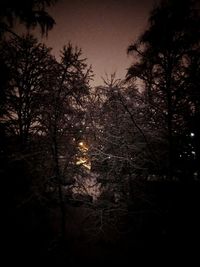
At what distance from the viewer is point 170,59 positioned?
8469 mm

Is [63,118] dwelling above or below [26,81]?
below

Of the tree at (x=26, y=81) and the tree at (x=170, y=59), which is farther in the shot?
the tree at (x=26, y=81)

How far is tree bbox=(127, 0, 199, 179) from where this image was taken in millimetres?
8109

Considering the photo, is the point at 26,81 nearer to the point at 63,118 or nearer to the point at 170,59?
the point at 63,118

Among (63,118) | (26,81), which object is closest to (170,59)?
(63,118)

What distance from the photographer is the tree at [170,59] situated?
811 cm

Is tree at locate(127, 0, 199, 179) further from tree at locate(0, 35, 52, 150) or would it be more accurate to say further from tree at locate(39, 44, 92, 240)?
tree at locate(0, 35, 52, 150)

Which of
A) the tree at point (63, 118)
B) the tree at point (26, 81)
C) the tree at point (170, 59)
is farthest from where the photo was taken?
the tree at point (26, 81)

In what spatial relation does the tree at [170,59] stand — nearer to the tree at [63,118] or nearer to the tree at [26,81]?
the tree at [63,118]

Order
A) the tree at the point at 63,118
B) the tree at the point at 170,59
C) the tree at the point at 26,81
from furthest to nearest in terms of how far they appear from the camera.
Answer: the tree at the point at 26,81 → the tree at the point at 63,118 → the tree at the point at 170,59

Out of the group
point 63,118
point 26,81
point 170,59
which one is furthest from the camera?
point 26,81

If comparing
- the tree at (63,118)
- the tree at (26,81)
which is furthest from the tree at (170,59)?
the tree at (26,81)

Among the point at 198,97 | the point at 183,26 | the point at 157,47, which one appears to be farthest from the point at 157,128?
the point at 183,26

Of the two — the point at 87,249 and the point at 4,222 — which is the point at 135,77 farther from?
the point at 87,249
